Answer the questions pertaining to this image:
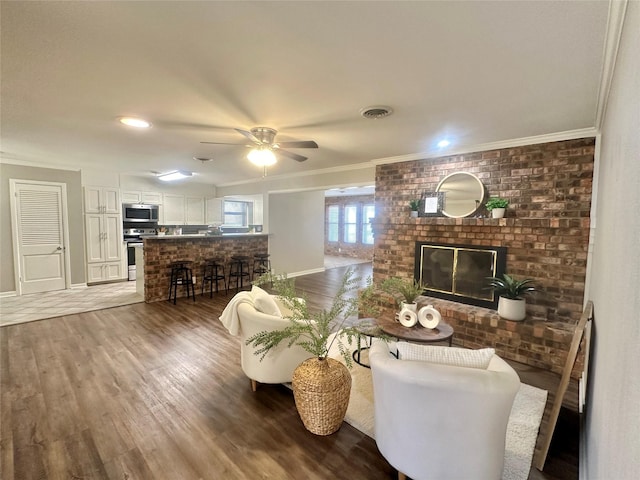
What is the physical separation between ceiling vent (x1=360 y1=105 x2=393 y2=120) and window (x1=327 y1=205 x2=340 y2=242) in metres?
9.19

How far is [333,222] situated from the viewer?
39.9ft

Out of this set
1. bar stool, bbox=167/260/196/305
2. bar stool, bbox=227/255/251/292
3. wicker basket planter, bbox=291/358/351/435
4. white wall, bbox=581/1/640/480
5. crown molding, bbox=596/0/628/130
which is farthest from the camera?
bar stool, bbox=227/255/251/292

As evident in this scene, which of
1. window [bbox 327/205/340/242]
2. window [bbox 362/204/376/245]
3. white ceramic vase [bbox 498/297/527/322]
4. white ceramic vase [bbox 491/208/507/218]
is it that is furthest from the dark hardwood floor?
window [bbox 327/205/340/242]

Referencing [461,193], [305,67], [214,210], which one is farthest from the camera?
[214,210]

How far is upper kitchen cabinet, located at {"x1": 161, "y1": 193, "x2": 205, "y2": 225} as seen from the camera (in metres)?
7.50

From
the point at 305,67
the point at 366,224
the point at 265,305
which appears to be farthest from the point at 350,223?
the point at 305,67

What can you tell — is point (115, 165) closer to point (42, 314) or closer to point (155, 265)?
point (155, 265)

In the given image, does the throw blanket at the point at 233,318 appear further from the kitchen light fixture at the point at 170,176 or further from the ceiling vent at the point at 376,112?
the kitchen light fixture at the point at 170,176

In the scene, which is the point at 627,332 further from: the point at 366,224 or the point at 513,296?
the point at 366,224

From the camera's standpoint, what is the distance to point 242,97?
236 cm

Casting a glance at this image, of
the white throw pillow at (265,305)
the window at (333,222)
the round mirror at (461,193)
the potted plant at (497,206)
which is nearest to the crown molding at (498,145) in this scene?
the round mirror at (461,193)

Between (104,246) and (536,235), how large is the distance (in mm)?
7788

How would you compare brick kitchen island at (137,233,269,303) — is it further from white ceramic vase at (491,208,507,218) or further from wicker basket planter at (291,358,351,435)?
white ceramic vase at (491,208,507,218)

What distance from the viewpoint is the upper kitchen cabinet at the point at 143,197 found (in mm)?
6797
